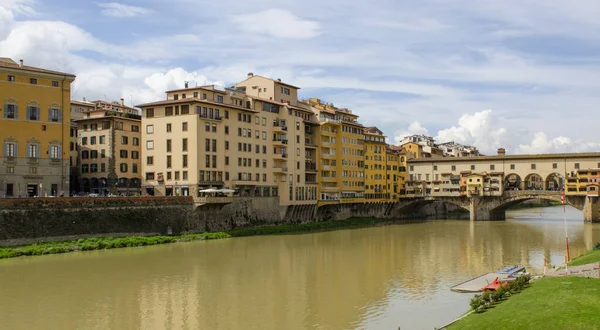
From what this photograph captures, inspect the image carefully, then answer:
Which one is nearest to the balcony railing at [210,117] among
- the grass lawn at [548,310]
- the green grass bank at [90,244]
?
the green grass bank at [90,244]

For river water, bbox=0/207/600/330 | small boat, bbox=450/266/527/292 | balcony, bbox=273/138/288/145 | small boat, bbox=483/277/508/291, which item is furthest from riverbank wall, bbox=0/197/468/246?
small boat, bbox=483/277/508/291

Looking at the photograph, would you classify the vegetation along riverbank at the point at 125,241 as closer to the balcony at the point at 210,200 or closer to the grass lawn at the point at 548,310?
the balcony at the point at 210,200

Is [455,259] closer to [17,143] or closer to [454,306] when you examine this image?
[454,306]

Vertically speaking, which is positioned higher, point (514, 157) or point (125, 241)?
point (514, 157)

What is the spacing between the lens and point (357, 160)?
318 ft

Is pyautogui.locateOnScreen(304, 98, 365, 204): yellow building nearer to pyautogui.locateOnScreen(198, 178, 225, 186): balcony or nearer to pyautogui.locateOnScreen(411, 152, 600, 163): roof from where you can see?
pyautogui.locateOnScreen(411, 152, 600, 163): roof

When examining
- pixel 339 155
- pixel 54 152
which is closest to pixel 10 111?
pixel 54 152

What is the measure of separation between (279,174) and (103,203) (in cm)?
2819

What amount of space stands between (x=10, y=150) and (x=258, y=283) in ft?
112

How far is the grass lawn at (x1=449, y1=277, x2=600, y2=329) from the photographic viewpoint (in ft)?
67.5

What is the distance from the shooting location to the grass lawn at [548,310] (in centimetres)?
2058

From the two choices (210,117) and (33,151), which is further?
(210,117)

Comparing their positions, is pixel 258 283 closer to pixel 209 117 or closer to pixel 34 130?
pixel 209 117

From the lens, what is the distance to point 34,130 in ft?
194
